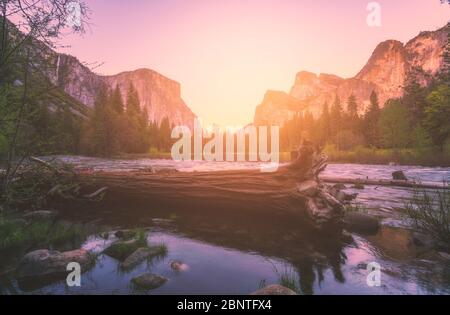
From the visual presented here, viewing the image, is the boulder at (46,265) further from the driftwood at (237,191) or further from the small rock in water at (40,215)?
the small rock in water at (40,215)

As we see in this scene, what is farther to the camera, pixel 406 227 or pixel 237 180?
pixel 406 227

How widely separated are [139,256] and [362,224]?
8287mm

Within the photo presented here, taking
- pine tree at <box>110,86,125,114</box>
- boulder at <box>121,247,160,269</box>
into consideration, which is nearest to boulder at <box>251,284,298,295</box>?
boulder at <box>121,247,160,269</box>

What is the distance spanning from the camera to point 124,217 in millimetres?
11578

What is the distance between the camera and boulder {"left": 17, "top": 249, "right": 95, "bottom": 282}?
6.21 metres

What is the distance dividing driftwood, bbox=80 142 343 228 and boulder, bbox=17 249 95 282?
2.93 meters

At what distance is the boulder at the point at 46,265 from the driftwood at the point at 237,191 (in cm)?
293

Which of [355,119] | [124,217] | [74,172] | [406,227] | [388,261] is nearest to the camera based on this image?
[388,261]

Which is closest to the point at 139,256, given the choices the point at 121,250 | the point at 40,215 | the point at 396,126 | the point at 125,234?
the point at 121,250

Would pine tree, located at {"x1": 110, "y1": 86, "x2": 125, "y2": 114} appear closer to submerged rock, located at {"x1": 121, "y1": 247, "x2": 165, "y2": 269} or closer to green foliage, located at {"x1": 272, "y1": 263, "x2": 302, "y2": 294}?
submerged rock, located at {"x1": 121, "y1": 247, "x2": 165, "y2": 269}

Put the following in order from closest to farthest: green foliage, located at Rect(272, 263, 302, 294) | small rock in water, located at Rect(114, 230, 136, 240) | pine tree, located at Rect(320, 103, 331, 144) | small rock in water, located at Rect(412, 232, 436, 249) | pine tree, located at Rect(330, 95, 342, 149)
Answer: green foliage, located at Rect(272, 263, 302, 294) < small rock in water, located at Rect(412, 232, 436, 249) < small rock in water, located at Rect(114, 230, 136, 240) < pine tree, located at Rect(330, 95, 342, 149) < pine tree, located at Rect(320, 103, 331, 144)

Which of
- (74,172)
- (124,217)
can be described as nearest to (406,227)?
(124,217)
